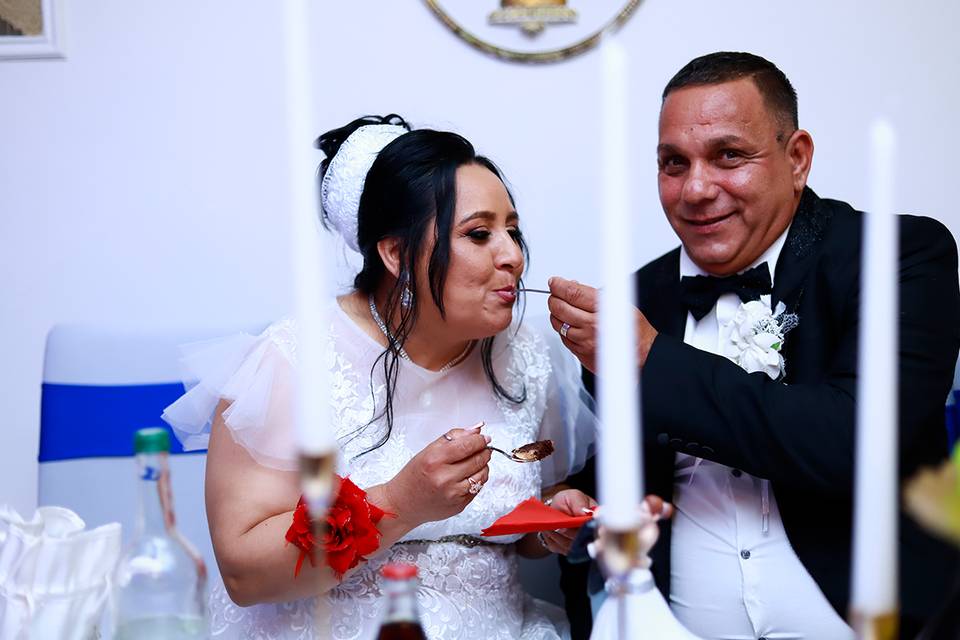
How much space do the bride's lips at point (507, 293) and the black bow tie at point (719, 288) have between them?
40cm

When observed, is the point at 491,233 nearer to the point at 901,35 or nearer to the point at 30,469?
the point at 901,35

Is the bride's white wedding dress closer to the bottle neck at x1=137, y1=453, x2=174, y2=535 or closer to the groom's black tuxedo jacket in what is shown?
the groom's black tuxedo jacket

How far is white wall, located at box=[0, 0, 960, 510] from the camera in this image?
2.52 meters

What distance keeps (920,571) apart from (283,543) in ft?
3.59

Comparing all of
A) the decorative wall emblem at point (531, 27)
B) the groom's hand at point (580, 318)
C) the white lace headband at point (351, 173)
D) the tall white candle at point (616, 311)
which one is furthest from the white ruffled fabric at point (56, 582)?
the decorative wall emblem at point (531, 27)

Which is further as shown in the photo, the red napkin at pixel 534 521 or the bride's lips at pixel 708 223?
the bride's lips at pixel 708 223

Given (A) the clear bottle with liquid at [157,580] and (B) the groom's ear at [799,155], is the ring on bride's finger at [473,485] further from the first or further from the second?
(B) the groom's ear at [799,155]

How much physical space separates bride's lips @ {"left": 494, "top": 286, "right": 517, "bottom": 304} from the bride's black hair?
106 millimetres

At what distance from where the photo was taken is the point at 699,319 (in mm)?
2041

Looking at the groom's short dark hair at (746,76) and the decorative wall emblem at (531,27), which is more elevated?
the decorative wall emblem at (531,27)

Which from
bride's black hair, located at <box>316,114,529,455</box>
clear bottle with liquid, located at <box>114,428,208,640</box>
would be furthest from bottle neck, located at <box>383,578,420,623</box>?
bride's black hair, located at <box>316,114,529,455</box>

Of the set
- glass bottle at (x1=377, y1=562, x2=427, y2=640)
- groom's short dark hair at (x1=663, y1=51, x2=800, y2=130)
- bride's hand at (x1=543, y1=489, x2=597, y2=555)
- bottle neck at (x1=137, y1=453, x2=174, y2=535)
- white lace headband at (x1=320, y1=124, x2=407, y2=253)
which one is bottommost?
bride's hand at (x1=543, y1=489, x2=597, y2=555)

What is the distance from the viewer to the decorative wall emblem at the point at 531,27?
2.50 meters

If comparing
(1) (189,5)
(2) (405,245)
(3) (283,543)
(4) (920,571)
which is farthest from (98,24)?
(4) (920,571)
